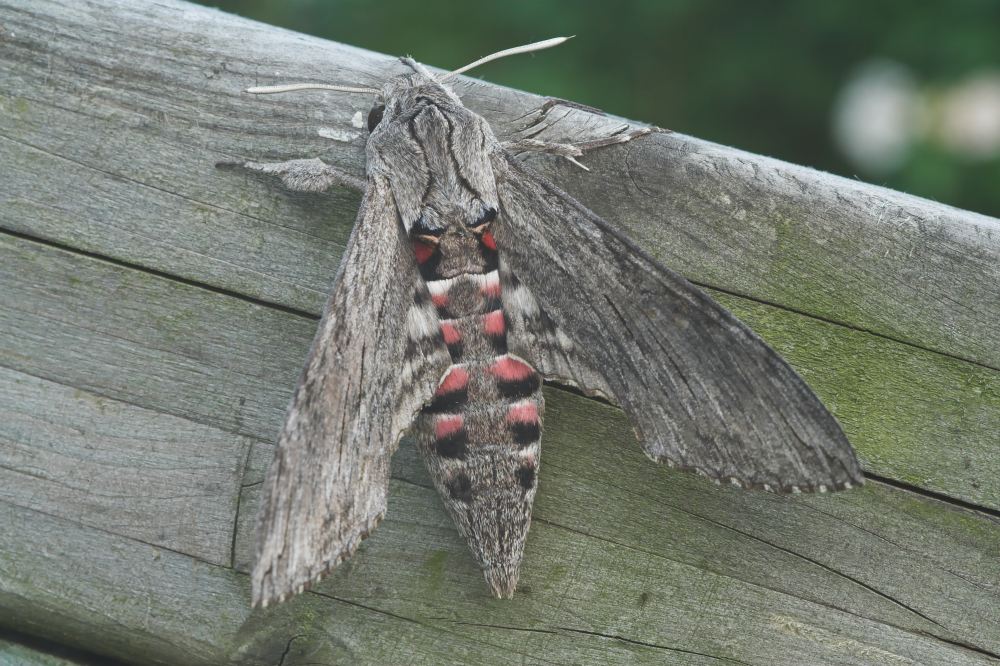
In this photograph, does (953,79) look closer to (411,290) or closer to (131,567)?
(411,290)

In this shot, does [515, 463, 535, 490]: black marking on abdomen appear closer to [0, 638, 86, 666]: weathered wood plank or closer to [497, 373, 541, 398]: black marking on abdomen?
[497, 373, 541, 398]: black marking on abdomen

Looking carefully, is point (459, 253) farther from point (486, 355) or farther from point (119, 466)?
point (119, 466)

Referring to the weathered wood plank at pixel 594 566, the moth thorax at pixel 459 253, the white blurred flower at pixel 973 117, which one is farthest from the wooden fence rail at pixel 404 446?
the white blurred flower at pixel 973 117

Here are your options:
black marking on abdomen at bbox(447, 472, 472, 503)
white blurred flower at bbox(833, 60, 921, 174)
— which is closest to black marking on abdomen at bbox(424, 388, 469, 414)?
black marking on abdomen at bbox(447, 472, 472, 503)

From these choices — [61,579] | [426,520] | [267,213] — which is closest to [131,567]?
[61,579]

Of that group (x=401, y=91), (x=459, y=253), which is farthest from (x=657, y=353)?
(x=401, y=91)

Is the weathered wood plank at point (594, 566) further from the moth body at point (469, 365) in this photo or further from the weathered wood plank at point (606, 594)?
the moth body at point (469, 365)

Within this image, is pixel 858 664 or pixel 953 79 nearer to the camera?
pixel 858 664

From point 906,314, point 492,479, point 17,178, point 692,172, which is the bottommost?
point 492,479
